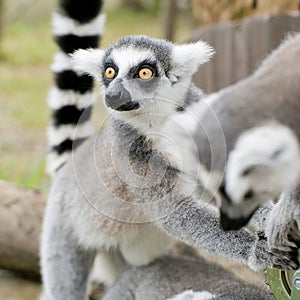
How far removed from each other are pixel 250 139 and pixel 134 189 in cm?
161

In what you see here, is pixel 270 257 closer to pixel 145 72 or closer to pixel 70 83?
pixel 145 72

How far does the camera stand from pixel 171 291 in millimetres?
3930

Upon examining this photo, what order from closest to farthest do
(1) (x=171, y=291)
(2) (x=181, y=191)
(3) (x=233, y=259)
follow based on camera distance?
(3) (x=233, y=259) → (2) (x=181, y=191) → (1) (x=171, y=291)

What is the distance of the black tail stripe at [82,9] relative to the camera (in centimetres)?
439

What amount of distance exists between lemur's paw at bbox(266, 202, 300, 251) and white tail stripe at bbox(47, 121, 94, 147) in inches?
74.9

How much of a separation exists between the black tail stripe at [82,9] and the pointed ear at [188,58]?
840 mm

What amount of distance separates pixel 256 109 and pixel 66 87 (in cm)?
238

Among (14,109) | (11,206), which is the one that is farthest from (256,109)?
(14,109)

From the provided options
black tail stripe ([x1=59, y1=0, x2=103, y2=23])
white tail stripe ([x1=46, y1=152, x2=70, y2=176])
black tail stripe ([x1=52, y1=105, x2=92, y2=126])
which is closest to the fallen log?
white tail stripe ([x1=46, y1=152, x2=70, y2=176])

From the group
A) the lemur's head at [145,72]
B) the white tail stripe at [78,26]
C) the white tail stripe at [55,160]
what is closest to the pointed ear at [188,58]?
the lemur's head at [145,72]

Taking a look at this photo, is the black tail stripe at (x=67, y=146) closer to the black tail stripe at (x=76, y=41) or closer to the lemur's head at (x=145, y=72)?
the black tail stripe at (x=76, y=41)

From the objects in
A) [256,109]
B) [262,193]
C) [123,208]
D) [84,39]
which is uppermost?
[256,109]

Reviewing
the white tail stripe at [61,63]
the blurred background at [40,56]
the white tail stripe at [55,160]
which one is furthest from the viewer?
the blurred background at [40,56]

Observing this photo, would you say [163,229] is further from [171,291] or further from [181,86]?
[181,86]
